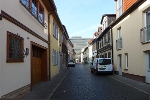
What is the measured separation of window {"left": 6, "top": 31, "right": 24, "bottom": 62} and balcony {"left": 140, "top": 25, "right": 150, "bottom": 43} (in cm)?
807

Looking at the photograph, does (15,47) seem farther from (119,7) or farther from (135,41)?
(119,7)

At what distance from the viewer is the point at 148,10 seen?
12.9 m

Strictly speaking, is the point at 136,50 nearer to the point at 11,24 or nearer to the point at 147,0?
the point at 147,0

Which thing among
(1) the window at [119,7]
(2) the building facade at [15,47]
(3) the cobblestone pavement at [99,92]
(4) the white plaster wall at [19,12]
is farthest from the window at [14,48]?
(1) the window at [119,7]

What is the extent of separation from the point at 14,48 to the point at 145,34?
880cm

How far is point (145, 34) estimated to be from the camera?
1305 cm

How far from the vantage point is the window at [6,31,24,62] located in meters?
6.92

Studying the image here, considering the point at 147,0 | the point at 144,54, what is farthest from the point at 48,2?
the point at 144,54

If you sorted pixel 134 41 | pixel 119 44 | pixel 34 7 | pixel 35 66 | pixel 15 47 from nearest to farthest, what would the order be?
1. pixel 15 47
2. pixel 34 7
3. pixel 35 66
4. pixel 134 41
5. pixel 119 44

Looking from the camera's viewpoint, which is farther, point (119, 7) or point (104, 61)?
point (104, 61)

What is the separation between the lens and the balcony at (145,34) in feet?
41.6

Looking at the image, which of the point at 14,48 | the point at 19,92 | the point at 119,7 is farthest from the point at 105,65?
the point at 14,48

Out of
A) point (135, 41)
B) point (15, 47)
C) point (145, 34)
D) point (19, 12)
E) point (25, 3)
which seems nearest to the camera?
point (15, 47)

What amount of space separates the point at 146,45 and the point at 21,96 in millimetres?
8374
